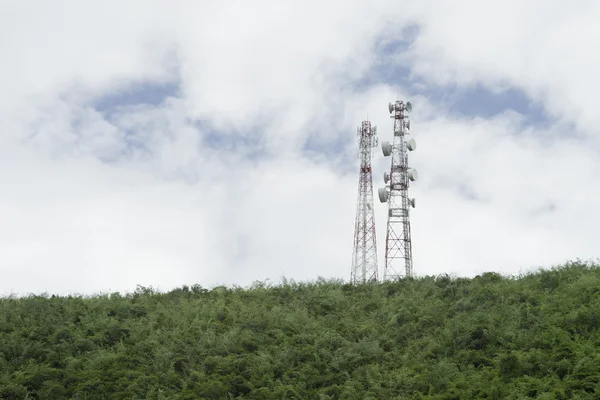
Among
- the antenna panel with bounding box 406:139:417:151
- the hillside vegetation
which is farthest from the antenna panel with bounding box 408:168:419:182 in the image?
the hillside vegetation

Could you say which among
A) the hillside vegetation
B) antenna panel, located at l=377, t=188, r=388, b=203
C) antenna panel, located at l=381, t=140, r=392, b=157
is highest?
antenna panel, located at l=381, t=140, r=392, b=157

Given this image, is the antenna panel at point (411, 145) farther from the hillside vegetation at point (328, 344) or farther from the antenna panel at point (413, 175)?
the hillside vegetation at point (328, 344)

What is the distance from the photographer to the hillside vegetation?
14719mm

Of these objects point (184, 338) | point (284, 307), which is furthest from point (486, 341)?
point (184, 338)

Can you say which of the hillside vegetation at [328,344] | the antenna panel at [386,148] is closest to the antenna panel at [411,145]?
the antenna panel at [386,148]

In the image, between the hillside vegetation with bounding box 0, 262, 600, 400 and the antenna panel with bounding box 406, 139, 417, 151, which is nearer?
the hillside vegetation with bounding box 0, 262, 600, 400

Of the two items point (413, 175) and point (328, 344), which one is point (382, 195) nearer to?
point (413, 175)

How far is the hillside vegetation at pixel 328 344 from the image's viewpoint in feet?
48.3

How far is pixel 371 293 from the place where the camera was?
2008 cm

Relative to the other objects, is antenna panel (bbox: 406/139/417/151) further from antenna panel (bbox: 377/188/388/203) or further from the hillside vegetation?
the hillside vegetation

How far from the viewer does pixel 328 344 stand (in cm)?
1666

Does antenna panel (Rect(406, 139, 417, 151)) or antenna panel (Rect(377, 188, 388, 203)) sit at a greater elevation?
antenna panel (Rect(406, 139, 417, 151))

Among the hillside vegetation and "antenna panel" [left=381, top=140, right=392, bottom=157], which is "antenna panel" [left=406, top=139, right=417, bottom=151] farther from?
the hillside vegetation

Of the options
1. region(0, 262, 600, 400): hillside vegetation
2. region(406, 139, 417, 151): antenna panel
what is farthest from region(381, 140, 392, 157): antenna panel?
region(0, 262, 600, 400): hillside vegetation
